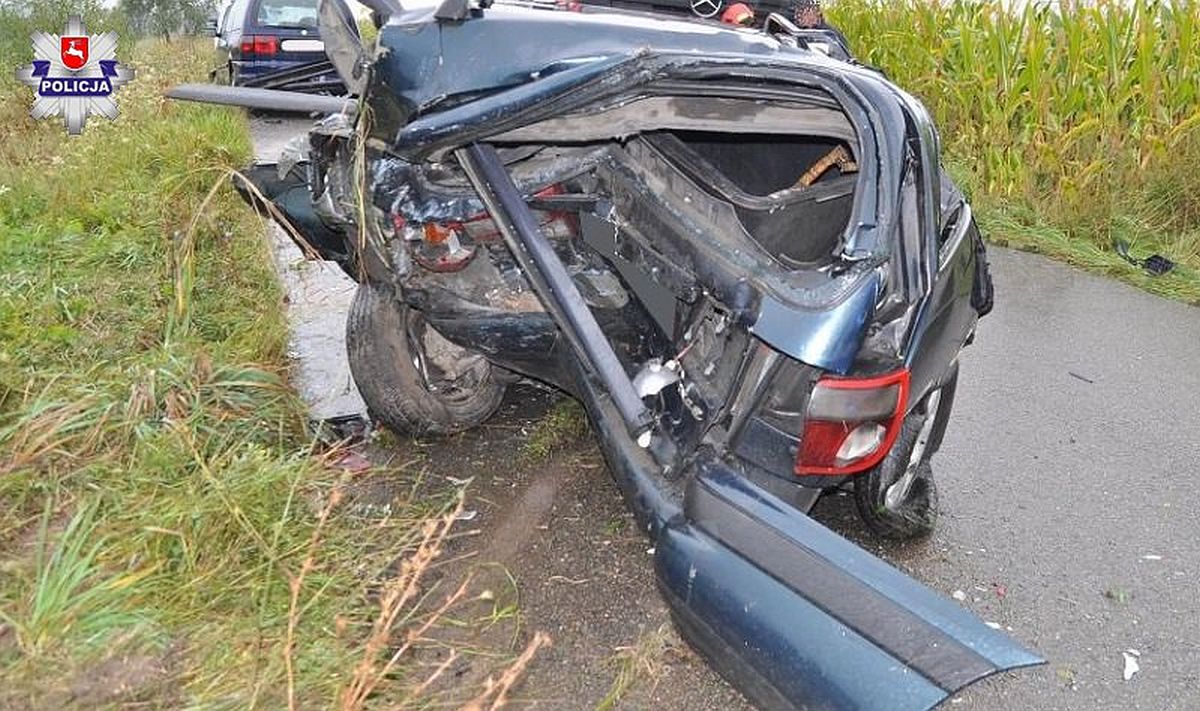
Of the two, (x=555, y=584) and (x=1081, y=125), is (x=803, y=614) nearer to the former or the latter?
(x=555, y=584)

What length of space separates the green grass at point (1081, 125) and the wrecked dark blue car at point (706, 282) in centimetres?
460

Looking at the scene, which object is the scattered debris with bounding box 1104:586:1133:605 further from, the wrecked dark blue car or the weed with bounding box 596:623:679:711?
the weed with bounding box 596:623:679:711

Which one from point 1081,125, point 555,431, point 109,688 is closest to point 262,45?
point 1081,125

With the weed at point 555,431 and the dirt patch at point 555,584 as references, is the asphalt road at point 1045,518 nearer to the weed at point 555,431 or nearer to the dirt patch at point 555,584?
the dirt patch at point 555,584

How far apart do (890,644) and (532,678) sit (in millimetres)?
1137

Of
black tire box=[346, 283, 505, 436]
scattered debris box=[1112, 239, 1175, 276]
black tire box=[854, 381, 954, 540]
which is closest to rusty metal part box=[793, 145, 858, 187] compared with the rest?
black tire box=[854, 381, 954, 540]

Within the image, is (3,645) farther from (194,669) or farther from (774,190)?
(774,190)

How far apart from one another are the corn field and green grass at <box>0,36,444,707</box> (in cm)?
584

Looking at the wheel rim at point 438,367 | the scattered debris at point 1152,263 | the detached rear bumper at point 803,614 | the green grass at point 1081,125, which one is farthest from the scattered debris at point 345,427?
the scattered debris at point 1152,263

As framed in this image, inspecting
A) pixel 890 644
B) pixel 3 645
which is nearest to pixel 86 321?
pixel 3 645

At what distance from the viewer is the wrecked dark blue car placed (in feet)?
6.45

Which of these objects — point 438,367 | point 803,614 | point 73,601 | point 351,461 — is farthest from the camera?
point 438,367

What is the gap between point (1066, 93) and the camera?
769 centimetres

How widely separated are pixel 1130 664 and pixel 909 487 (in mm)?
822
